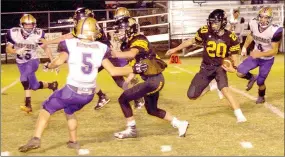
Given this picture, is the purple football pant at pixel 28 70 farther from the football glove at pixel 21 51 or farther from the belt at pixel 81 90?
the belt at pixel 81 90

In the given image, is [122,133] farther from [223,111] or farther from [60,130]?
[223,111]

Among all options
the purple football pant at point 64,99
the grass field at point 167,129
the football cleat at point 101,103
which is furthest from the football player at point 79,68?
the football cleat at point 101,103

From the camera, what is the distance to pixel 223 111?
351 inches

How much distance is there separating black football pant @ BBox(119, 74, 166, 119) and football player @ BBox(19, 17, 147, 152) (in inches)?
31.8

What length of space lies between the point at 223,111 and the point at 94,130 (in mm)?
2554

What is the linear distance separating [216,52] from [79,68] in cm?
276

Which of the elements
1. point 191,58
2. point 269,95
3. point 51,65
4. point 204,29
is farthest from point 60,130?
point 191,58

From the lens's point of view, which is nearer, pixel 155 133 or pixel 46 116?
pixel 46 116

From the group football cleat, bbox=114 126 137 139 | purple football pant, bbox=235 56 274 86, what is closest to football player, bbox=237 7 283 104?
purple football pant, bbox=235 56 274 86

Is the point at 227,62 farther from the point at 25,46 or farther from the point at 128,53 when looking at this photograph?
the point at 25,46

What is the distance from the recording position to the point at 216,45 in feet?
26.0

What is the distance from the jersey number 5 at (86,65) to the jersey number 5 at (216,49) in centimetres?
259

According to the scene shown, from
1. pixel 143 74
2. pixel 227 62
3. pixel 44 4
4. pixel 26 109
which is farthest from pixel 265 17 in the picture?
pixel 44 4

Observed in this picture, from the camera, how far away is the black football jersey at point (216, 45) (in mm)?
7863
